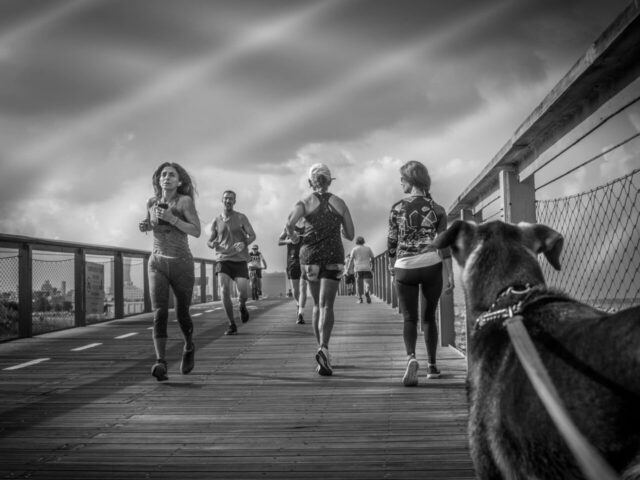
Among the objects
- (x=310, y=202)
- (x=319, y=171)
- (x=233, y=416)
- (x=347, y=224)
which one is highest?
(x=319, y=171)

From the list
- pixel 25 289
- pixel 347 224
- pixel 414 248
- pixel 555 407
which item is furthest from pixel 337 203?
pixel 25 289

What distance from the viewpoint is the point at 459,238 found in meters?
2.42

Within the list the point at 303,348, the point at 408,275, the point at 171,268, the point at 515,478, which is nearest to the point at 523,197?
the point at 408,275

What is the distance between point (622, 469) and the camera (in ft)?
4.81

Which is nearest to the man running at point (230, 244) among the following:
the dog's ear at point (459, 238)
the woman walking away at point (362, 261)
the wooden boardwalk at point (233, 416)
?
the wooden boardwalk at point (233, 416)

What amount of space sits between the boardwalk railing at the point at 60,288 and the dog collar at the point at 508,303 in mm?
7975

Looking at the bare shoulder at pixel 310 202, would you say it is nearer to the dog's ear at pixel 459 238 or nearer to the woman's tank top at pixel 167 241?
the woman's tank top at pixel 167 241

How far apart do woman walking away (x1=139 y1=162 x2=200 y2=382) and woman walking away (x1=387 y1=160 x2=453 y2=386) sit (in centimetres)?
187

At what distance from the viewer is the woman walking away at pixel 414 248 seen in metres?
5.31

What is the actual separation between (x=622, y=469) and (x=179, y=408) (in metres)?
3.72

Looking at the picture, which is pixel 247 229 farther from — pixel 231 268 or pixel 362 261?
pixel 362 261

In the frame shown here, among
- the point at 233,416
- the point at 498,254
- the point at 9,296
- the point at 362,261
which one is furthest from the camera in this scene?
the point at 362,261

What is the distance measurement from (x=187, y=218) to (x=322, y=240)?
1266mm

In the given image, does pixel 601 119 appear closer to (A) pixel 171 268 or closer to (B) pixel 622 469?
(B) pixel 622 469
